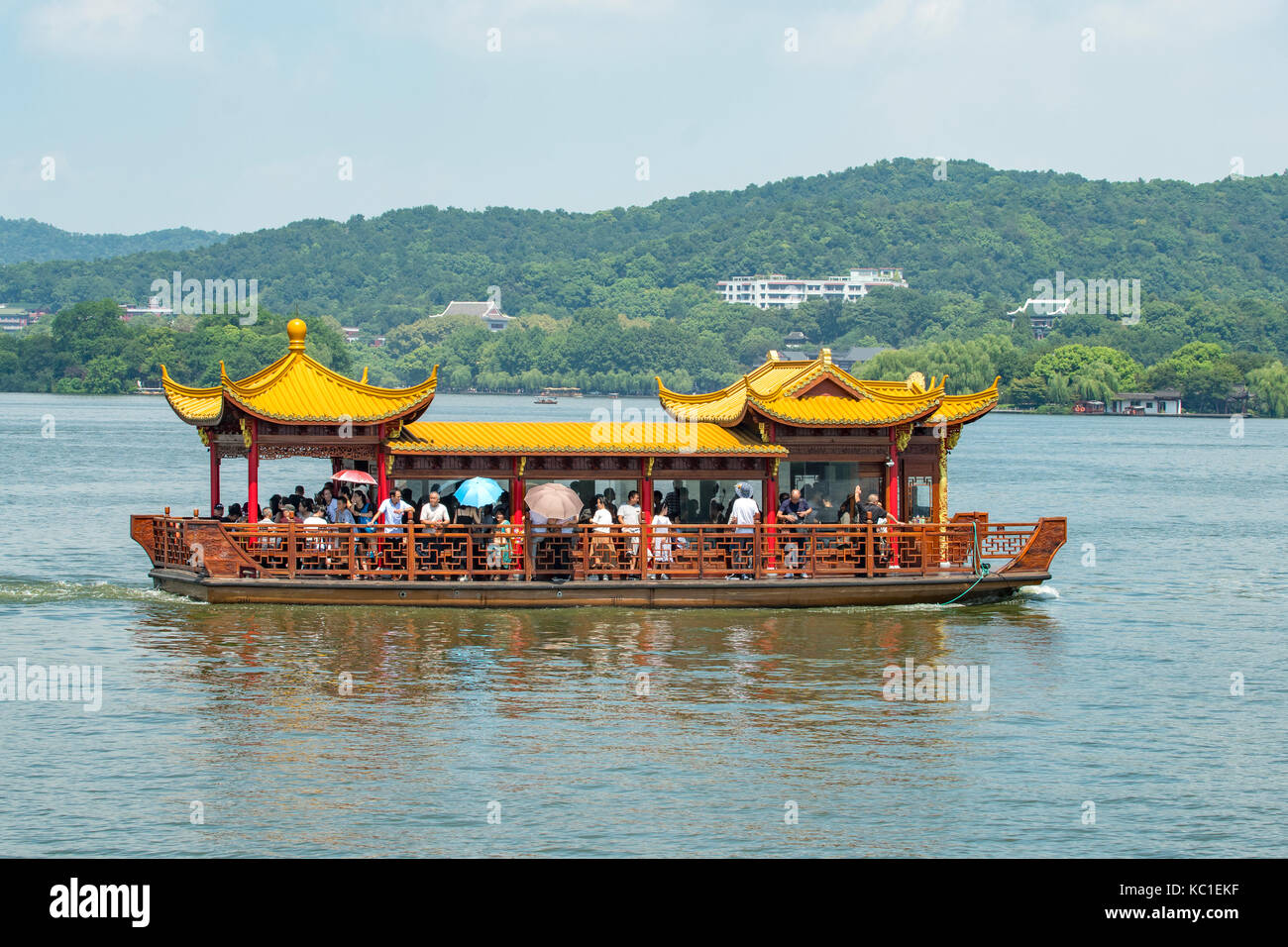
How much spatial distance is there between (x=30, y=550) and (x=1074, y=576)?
76.0 feet

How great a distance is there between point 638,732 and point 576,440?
27.3ft

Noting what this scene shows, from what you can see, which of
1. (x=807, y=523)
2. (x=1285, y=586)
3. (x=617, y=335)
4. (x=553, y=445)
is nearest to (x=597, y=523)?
(x=553, y=445)

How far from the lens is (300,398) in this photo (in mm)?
25203

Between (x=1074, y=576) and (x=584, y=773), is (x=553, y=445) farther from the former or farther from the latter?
(x=1074, y=576)

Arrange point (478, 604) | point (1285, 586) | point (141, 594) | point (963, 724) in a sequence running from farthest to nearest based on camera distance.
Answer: point (1285, 586), point (141, 594), point (478, 604), point (963, 724)

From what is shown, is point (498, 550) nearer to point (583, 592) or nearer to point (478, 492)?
point (478, 492)

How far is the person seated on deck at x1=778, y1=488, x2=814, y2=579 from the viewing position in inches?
1010

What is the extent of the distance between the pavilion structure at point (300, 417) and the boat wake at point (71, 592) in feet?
10.3

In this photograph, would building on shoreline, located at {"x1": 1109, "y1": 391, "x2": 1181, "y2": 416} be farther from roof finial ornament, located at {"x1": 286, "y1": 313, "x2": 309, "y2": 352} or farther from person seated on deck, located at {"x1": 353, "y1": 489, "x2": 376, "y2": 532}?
person seated on deck, located at {"x1": 353, "y1": 489, "x2": 376, "y2": 532}

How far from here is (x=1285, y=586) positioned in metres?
35.2

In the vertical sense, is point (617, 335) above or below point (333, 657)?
above

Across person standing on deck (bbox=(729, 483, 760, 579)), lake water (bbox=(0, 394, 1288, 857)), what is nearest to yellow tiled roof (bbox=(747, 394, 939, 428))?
person standing on deck (bbox=(729, 483, 760, 579))

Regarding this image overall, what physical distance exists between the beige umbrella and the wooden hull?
1.11 meters

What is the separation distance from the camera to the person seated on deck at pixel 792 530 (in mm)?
25656
